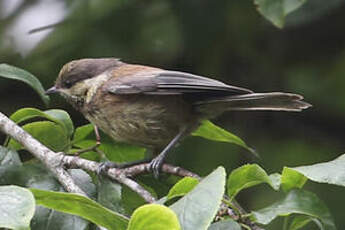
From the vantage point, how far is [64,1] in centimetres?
564

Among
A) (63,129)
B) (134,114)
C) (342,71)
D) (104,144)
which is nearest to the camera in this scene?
(63,129)

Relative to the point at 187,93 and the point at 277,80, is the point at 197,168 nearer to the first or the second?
the point at 277,80

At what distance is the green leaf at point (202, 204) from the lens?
231 centimetres

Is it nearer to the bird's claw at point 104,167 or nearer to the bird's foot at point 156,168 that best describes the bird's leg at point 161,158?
the bird's foot at point 156,168

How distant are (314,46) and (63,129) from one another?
10.2ft

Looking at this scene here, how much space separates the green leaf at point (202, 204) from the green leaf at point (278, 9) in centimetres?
200

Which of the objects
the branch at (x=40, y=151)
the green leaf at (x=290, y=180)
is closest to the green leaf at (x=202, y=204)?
the green leaf at (x=290, y=180)

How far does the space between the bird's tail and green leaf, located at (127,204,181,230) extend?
5.05 ft

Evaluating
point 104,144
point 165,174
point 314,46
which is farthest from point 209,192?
point 314,46

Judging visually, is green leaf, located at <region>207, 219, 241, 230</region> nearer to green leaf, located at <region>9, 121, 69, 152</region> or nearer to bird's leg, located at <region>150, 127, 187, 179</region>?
bird's leg, located at <region>150, 127, 187, 179</region>

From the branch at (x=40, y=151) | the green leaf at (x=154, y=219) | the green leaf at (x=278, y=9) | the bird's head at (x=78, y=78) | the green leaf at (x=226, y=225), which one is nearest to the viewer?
the green leaf at (x=154, y=219)

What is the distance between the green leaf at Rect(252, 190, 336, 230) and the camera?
277 cm

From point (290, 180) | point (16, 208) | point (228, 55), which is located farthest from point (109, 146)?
point (228, 55)

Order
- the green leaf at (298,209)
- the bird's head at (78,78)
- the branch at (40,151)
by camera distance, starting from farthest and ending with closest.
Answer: the bird's head at (78,78)
the branch at (40,151)
the green leaf at (298,209)
